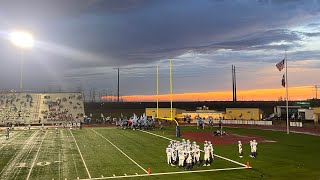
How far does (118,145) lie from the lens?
90.5ft

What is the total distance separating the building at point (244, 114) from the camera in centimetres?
5605

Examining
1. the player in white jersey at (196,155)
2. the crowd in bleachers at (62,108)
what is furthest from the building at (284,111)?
the player in white jersey at (196,155)

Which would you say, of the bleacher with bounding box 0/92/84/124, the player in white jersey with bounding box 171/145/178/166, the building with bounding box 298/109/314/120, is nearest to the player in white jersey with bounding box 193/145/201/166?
the player in white jersey with bounding box 171/145/178/166

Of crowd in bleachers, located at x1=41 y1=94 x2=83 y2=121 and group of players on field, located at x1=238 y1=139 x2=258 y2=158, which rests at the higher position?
crowd in bleachers, located at x1=41 y1=94 x2=83 y2=121

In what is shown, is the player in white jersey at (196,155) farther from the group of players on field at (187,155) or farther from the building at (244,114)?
the building at (244,114)

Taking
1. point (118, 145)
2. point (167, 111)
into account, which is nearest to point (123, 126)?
point (167, 111)

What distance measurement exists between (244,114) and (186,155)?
40.9 m

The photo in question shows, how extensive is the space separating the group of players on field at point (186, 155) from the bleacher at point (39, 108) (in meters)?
42.7

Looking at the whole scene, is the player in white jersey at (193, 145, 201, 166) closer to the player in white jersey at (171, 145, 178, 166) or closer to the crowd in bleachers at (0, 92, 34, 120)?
the player in white jersey at (171, 145, 178, 166)

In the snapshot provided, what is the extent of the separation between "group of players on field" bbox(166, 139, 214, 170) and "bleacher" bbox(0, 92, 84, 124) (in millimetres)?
42736

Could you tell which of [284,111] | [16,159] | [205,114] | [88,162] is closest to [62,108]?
[205,114]

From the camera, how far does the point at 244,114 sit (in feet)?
Result: 187

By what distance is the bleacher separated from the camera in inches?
2285

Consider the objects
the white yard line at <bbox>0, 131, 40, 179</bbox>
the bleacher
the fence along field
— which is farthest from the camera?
the bleacher
